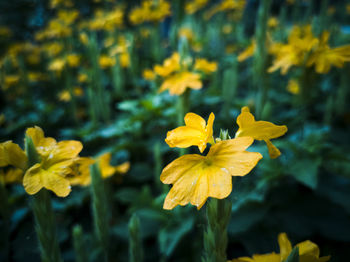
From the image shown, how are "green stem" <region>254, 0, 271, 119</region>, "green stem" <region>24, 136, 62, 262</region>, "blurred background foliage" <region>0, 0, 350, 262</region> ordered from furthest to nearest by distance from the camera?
"green stem" <region>254, 0, 271, 119</region>
"blurred background foliage" <region>0, 0, 350, 262</region>
"green stem" <region>24, 136, 62, 262</region>

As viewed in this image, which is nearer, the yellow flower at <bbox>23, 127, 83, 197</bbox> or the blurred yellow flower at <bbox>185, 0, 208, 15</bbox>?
the yellow flower at <bbox>23, 127, 83, 197</bbox>

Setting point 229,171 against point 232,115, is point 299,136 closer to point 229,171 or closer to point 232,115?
point 232,115

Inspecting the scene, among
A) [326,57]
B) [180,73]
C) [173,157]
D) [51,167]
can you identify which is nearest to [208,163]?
[51,167]

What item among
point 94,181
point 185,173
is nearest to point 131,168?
point 94,181

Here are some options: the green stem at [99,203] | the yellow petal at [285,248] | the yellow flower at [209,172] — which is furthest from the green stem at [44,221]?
the yellow petal at [285,248]

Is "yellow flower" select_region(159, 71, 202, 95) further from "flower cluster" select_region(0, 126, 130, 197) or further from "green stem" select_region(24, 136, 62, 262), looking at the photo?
"green stem" select_region(24, 136, 62, 262)

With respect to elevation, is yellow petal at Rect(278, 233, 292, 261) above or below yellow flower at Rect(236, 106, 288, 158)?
below

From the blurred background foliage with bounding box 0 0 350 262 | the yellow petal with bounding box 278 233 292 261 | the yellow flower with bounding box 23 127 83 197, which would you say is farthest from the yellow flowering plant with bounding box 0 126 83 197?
the yellow petal with bounding box 278 233 292 261

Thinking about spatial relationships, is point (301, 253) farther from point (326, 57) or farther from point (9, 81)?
point (9, 81)

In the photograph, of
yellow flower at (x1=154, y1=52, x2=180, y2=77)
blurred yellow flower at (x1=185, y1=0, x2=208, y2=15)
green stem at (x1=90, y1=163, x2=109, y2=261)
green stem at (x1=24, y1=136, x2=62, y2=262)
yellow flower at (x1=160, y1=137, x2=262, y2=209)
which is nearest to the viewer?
yellow flower at (x1=160, y1=137, x2=262, y2=209)
